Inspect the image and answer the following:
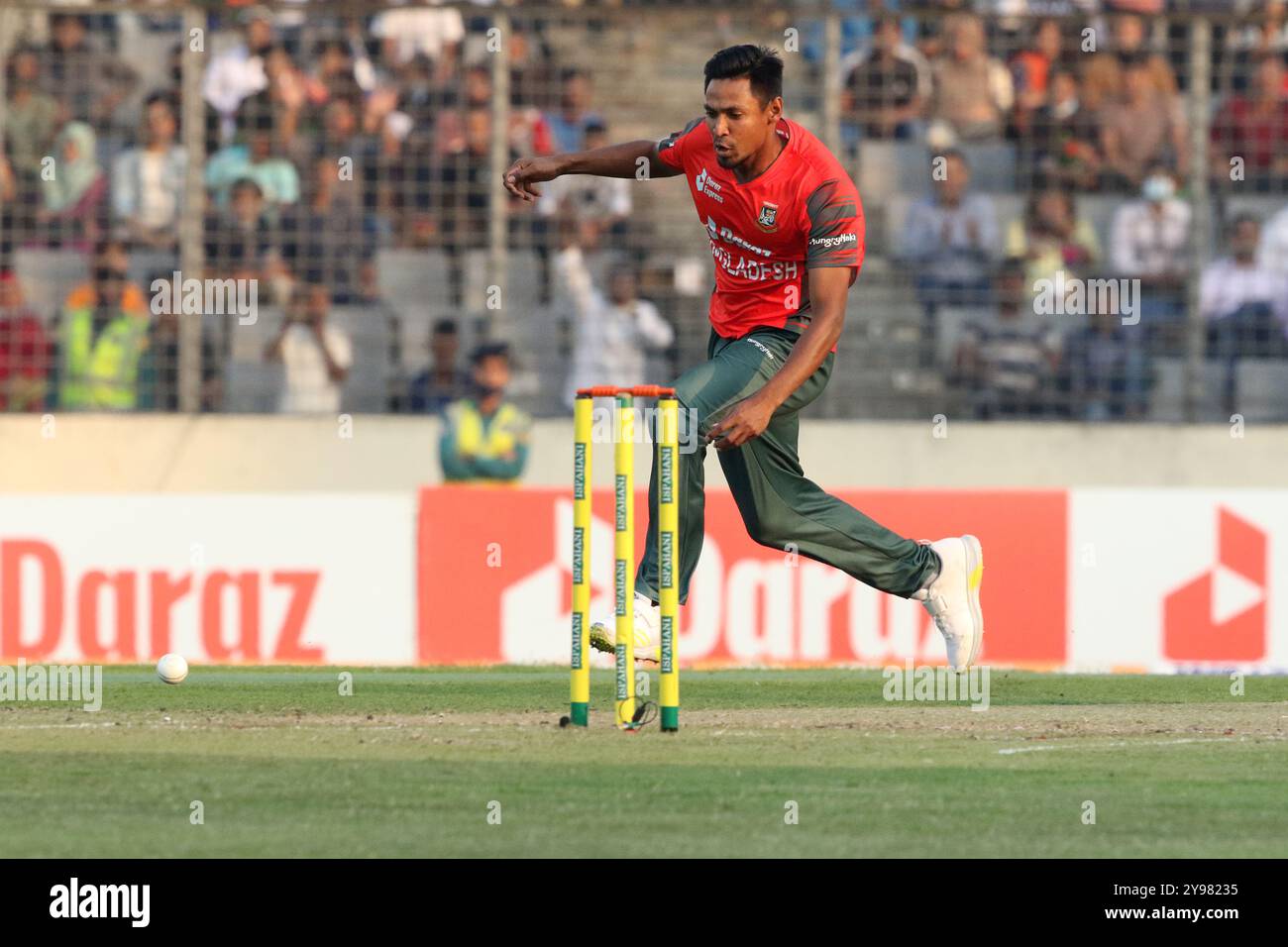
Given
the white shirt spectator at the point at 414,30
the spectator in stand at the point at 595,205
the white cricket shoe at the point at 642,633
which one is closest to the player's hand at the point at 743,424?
the white cricket shoe at the point at 642,633

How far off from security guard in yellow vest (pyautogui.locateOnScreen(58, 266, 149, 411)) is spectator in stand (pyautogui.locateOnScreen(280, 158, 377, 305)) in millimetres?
1118

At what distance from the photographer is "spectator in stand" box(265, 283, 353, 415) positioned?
1474cm

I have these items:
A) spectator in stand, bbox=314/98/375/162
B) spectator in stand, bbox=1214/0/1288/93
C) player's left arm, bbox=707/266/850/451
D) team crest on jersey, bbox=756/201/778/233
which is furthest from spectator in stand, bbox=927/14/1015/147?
player's left arm, bbox=707/266/850/451

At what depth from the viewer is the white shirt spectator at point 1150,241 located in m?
15.1

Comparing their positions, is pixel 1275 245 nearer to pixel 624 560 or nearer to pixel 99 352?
pixel 99 352

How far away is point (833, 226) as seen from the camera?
8047 mm

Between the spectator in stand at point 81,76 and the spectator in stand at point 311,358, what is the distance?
1.83m

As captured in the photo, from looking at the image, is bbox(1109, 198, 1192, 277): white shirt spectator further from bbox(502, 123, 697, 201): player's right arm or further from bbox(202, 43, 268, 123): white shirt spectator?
bbox(502, 123, 697, 201): player's right arm

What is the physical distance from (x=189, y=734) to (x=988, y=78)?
912 centimetres

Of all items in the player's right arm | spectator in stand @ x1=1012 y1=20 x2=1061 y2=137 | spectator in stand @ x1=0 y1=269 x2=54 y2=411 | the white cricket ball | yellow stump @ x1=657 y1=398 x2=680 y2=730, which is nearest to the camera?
yellow stump @ x1=657 y1=398 x2=680 y2=730

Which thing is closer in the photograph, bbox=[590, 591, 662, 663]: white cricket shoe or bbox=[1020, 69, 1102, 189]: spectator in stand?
bbox=[590, 591, 662, 663]: white cricket shoe

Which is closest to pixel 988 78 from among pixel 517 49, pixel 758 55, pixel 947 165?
pixel 947 165

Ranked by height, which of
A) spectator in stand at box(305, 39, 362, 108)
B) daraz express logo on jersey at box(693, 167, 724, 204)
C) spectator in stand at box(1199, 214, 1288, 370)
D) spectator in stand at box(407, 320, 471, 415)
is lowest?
spectator in stand at box(407, 320, 471, 415)

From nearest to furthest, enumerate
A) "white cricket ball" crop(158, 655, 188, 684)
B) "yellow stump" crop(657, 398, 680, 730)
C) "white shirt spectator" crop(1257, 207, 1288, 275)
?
"yellow stump" crop(657, 398, 680, 730), "white cricket ball" crop(158, 655, 188, 684), "white shirt spectator" crop(1257, 207, 1288, 275)
